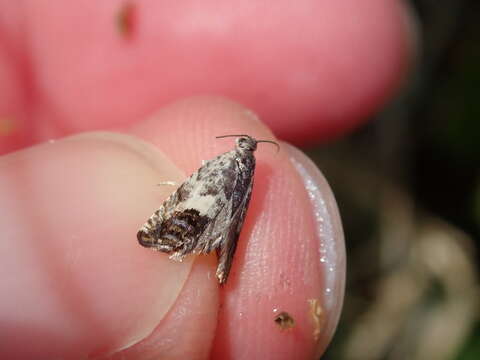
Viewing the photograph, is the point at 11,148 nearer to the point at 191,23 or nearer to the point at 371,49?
the point at 191,23

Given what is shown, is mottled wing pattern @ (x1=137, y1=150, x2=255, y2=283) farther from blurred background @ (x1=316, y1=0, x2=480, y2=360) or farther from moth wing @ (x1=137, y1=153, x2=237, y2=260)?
blurred background @ (x1=316, y1=0, x2=480, y2=360)

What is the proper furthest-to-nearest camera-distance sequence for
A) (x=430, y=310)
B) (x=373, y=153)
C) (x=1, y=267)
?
(x=373, y=153), (x=430, y=310), (x=1, y=267)

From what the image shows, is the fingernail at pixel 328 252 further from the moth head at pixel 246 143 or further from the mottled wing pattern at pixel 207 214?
the mottled wing pattern at pixel 207 214

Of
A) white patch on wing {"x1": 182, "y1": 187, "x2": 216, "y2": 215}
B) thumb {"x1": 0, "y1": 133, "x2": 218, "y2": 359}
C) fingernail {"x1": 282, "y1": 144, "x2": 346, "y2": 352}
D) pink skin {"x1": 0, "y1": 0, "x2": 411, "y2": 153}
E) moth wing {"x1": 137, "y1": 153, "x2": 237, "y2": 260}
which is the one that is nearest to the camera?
thumb {"x1": 0, "y1": 133, "x2": 218, "y2": 359}

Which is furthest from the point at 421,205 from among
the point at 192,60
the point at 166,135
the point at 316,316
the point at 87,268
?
the point at 87,268

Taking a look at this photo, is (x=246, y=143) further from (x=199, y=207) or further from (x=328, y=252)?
(x=328, y=252)

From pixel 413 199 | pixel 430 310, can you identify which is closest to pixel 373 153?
pixel 413 199

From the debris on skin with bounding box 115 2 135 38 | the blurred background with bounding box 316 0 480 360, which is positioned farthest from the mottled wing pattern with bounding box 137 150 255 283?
the blurred background with bounding box 316 0 480 360
